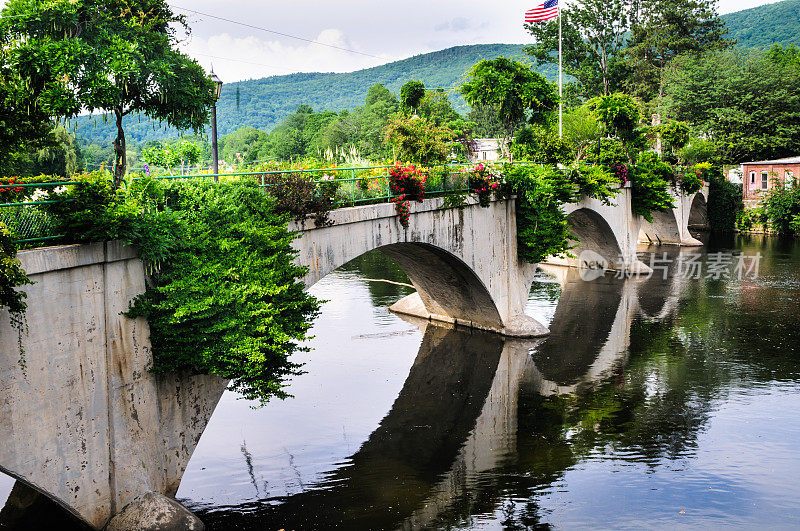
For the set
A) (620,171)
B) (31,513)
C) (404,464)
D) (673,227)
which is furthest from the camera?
(673,227)

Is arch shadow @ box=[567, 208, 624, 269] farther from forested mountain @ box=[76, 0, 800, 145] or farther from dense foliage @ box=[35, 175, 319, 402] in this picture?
forested mountain @ box=[76, 0, 800, 145]

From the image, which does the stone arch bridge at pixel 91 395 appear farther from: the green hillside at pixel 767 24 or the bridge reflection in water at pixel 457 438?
the green hillside at pixel 767 24

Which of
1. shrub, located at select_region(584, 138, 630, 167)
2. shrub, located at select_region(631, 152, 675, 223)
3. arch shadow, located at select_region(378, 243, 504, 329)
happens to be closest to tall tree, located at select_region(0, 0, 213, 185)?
arch shadow, located at select_region(378, 243, 504, 329)

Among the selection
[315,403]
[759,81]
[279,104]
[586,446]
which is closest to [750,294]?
[586,446]

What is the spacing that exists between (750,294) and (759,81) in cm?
3058

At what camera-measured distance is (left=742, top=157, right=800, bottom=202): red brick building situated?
174 ft

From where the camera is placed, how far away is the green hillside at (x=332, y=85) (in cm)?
14912

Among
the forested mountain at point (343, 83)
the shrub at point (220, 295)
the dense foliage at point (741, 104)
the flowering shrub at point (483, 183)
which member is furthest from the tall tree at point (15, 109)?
the forested mountain at point (343, 83)

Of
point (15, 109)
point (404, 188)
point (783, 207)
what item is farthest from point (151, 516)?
point (783, 207)

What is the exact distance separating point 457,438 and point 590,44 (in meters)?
61.2

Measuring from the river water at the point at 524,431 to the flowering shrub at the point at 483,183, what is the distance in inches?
217

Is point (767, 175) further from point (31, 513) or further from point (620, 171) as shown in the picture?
point (31, 513)

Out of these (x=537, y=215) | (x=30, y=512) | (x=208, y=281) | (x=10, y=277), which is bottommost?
(x=30, y=512)

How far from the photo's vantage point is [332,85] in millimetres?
158625
